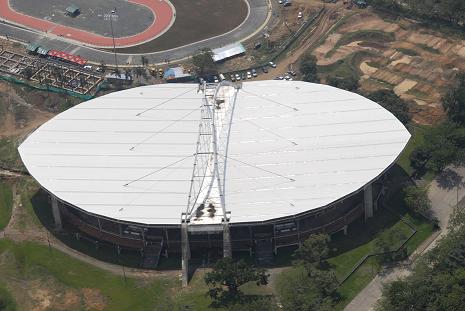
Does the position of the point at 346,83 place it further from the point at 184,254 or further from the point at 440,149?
the point at 184,254

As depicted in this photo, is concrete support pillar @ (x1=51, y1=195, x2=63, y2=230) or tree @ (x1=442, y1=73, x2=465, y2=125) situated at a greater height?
tree @ (x1=442, y1=73, x2=465, y2=125)

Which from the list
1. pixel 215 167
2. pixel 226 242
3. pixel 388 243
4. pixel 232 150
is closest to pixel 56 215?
pixel 215 167

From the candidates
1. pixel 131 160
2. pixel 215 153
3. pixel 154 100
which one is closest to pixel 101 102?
pixel 154 100

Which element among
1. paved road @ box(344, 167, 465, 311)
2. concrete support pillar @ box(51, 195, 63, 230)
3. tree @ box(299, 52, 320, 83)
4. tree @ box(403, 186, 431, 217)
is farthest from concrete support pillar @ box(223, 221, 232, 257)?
tree @ box(299, 52, 320, 83)

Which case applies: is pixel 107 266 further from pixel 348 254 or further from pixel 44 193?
pixel 348 254

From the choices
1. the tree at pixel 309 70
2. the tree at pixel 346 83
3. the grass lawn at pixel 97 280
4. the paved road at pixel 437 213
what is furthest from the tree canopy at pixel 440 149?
the grass lawn at pixel 97 280

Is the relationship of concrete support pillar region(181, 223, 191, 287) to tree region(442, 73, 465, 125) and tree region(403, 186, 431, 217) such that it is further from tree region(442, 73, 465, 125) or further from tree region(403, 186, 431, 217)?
tree region(442, 73, 465, 125)
